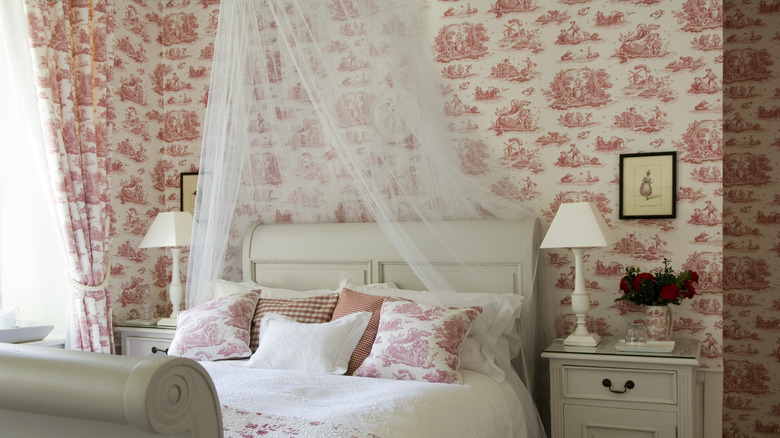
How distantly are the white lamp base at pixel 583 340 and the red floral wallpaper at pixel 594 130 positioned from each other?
0.34m

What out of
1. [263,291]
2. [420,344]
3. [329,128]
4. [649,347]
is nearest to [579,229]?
[649,347]

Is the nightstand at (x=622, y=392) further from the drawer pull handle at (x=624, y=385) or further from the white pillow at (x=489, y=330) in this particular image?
the white pillow at (x=489, y=330)

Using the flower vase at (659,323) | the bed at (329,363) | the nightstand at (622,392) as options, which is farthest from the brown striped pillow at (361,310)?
the flower vase at (659,323)

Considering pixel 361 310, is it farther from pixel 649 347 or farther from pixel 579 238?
pixel 649 347

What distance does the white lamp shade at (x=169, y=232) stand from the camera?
418 cm

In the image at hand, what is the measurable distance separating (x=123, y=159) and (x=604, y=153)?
2.85 metres

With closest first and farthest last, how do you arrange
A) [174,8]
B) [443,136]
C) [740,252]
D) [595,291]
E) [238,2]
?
[238,2] < [443,136] < [595,291] < [740,252] < [174,8]

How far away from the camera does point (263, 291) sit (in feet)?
13.0

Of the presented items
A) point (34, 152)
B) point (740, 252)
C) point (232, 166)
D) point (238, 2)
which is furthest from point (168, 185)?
point (740, 252)

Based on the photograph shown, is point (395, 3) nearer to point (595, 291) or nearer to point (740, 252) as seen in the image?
point (595, 291)

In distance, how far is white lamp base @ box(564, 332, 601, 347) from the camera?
3.42 metres

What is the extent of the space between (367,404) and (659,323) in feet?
5.31

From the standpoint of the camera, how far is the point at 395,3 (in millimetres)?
3389

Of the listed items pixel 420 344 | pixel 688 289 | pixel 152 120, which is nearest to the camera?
pixel 420 344
